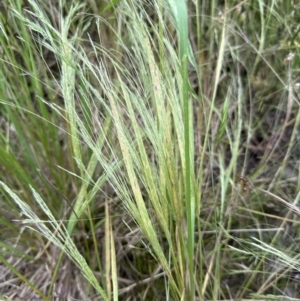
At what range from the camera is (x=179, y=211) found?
0.61 metres

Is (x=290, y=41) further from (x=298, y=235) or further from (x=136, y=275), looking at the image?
(x=136, y=275)

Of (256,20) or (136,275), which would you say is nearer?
(136,275)

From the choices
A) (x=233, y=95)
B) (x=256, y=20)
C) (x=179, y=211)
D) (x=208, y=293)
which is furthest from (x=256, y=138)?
(x=179, y=211)

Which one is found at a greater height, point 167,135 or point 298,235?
point 167,135

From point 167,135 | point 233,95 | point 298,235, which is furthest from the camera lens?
point 233,95

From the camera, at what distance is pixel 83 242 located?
0.89 meters

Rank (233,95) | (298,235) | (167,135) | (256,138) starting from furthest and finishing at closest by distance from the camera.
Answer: (256,138), (233,95), (298,235), (167,135)

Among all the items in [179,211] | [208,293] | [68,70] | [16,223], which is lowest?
[208,293]

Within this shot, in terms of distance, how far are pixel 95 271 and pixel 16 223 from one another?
0.57 feet

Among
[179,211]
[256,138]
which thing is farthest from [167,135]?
[256,138]

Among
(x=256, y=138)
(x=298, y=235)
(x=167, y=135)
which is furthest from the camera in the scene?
(x=256, y=138)

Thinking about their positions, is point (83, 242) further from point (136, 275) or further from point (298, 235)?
point (298, 235)

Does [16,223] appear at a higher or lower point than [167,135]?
lower

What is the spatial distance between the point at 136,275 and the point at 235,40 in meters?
0.51
